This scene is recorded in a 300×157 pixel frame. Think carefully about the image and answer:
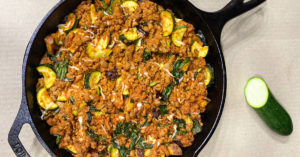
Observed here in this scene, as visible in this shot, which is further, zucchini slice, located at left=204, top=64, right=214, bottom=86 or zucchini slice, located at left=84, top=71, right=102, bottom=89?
zucchini slice, located at left=204, top=64, right=214, bottom=86

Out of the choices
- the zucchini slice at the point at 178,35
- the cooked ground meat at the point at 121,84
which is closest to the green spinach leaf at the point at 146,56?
the cooked ground meat at the point at 121,84

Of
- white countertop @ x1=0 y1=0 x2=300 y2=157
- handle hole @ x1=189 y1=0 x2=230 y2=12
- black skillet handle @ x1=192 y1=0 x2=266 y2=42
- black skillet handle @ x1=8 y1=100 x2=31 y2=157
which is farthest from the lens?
handle hole @ x1=189 y1=0 x2=230 y2=12

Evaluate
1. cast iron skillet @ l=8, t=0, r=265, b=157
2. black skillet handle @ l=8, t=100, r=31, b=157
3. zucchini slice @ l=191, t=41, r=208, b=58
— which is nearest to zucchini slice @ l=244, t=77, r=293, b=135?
cast iron skillet @ l=8, t=0, r=265, b=157

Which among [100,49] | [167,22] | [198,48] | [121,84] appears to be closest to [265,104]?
[198,48]

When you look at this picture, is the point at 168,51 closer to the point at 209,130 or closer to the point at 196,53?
the point at 196,53

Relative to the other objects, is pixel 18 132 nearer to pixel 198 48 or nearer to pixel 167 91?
pixel 167 91

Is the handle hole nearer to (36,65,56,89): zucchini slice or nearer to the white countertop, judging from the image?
the white countertop

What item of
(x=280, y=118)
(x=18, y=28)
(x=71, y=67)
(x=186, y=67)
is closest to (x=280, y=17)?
(x=280, y=118)

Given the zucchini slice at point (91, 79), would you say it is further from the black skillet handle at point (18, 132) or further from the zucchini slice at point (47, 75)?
the black skillet handle at point (18, 132)
